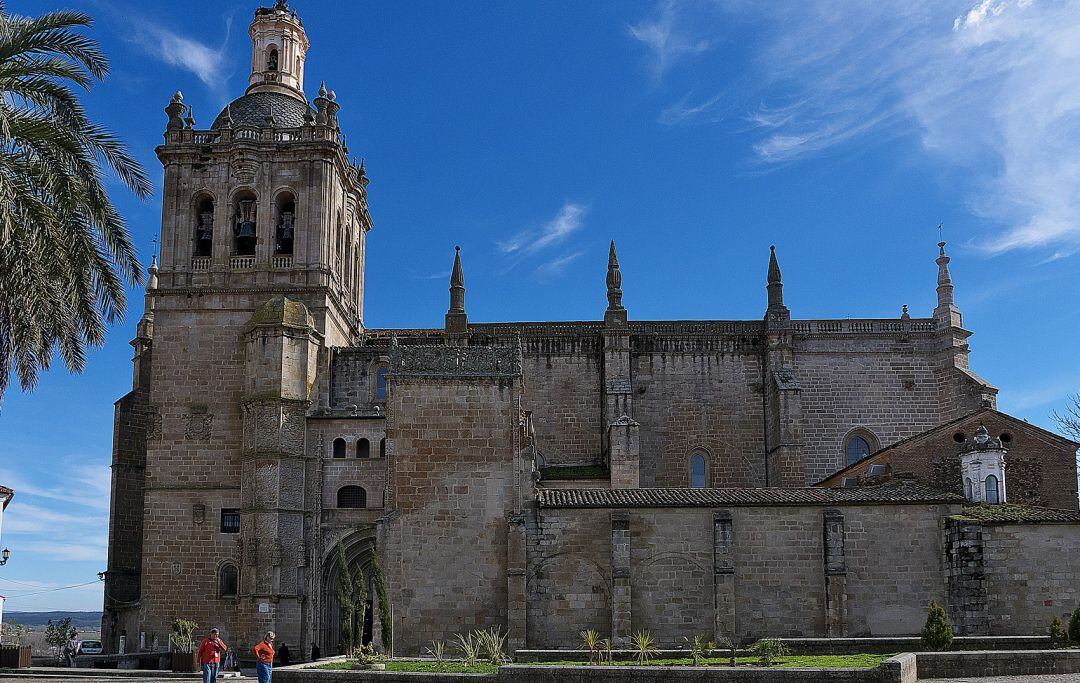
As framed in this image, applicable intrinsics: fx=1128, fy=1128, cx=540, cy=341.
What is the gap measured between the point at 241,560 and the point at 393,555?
9.75m

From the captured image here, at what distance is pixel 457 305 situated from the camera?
40344 millimetres

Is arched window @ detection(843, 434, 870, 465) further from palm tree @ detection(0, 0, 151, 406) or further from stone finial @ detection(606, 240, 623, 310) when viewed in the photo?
palm tree @ detection(0, 0, 151, 406)

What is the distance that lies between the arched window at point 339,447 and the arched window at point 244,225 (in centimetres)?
796

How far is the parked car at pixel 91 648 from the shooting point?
35453mm

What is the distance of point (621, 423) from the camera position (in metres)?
37.5

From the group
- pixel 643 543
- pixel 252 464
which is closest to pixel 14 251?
pixel 643 543

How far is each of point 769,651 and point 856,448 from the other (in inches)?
898

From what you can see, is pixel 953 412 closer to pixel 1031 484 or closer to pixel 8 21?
pixel 1031 484

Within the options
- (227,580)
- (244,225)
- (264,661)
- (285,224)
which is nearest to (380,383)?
(285,224)

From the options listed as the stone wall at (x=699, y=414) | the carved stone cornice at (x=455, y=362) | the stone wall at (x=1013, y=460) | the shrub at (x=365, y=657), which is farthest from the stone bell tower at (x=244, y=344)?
the stone wall at (x=1013, y=460)

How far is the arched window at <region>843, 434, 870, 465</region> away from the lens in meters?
40.6

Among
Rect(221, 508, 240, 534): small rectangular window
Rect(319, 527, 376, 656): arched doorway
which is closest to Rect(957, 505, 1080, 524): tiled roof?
Rect(319, 527, 376, 656): arched doorway

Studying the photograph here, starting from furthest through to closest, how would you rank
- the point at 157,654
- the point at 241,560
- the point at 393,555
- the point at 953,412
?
the point at 953,412 → the point at 241,560 → the point at 157,654 → the point at 393,555

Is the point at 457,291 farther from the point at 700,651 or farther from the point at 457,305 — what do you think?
the point at 700,651
